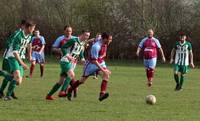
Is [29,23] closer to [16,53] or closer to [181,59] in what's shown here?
[16,53]

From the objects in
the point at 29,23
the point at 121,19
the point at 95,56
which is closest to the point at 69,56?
the point at 95,56

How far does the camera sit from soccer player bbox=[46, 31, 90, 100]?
13406 mm

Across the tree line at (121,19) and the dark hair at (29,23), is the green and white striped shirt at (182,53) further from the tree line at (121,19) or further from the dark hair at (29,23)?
the tree line at (121,19)

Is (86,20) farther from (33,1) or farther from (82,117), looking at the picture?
(82,117)

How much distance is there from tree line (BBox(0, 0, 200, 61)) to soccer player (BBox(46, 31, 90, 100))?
30621mm

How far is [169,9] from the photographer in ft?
156

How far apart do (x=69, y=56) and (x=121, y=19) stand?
35.8m

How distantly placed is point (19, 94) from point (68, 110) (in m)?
3.79

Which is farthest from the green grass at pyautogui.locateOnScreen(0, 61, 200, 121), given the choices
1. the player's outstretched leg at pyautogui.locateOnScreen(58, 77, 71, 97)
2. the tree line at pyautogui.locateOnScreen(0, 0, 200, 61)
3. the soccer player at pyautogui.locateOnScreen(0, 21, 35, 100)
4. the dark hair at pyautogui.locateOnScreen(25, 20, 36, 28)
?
the tree line at pyautogui.locateOnScreen(0, 0, 200, 61)

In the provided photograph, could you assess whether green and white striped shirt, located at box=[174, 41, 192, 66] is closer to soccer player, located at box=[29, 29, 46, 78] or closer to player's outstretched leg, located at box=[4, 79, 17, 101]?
soccer player, located at box=[29, 29, 46, 78]

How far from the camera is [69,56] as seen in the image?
44.0 feet

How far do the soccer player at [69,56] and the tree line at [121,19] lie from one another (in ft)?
100

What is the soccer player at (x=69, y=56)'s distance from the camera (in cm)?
1341

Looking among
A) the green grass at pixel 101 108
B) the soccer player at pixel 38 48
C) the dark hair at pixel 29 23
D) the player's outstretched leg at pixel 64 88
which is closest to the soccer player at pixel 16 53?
the dark hair at pixel 29 23
